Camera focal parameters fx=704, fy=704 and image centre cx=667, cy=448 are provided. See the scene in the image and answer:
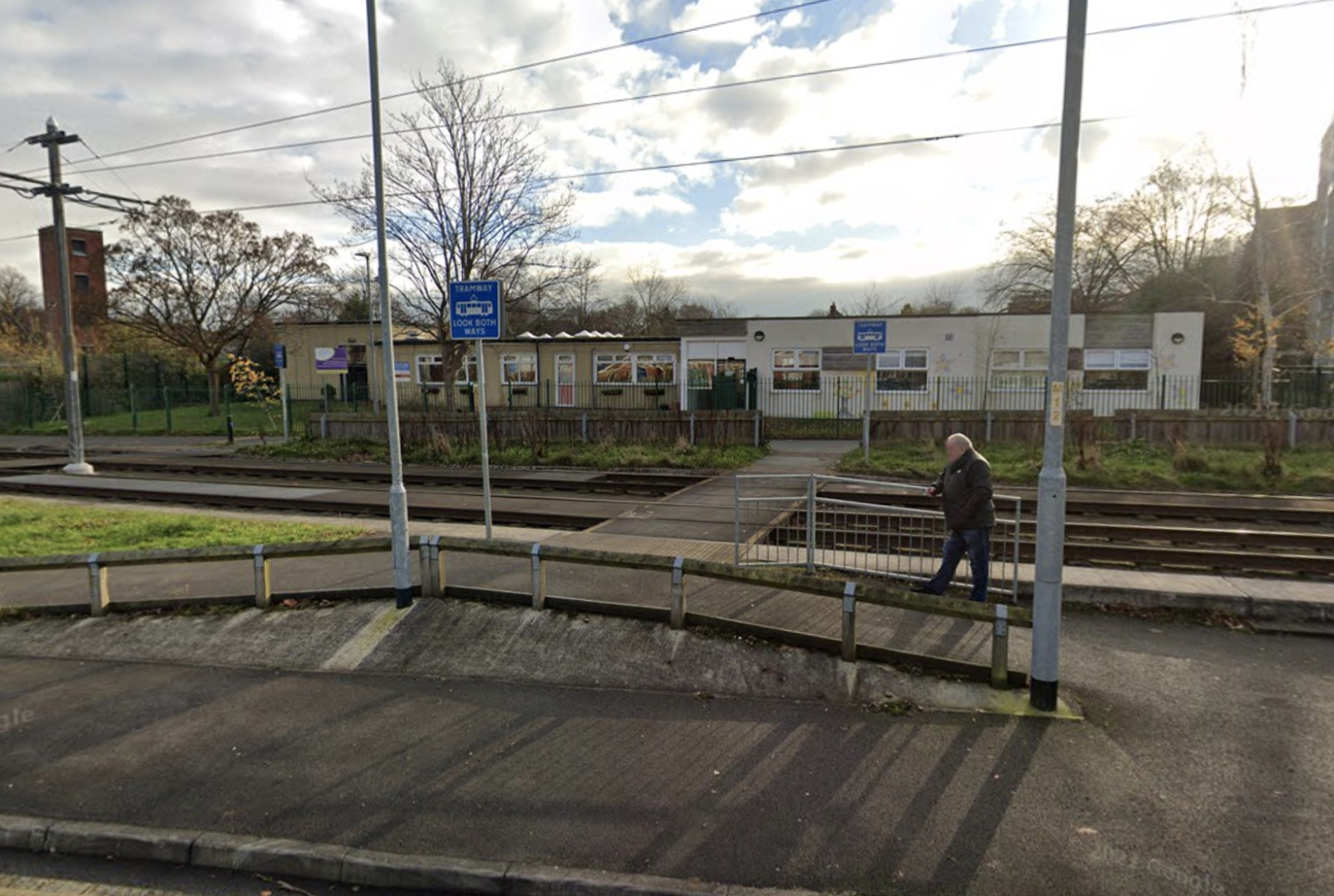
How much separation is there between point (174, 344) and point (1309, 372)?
51.0 m

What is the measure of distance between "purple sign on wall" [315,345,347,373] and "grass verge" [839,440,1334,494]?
25.3 meters

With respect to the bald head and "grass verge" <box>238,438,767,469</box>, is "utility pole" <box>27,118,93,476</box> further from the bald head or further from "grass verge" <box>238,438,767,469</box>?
the bald head

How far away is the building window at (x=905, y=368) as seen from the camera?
27734 mm

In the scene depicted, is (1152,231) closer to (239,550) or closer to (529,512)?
(529,512)

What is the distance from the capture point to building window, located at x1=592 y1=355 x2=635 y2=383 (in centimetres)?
3372

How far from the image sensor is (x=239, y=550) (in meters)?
7.04

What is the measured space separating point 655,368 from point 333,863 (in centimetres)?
3019

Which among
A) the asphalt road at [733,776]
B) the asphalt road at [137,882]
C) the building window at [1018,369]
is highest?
the building window at [1018,369]

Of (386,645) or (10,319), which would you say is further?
(10,319)

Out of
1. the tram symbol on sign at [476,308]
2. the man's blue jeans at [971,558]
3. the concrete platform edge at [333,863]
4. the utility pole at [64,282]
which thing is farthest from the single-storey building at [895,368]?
the concrete platform edge at [333,863]

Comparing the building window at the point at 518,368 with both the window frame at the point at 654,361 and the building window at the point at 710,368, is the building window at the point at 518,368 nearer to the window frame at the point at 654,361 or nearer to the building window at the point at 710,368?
the window frame at the point at 654,361

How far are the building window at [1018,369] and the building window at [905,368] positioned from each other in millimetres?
2565

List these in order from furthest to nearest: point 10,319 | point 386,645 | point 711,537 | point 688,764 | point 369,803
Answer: point 10,319 → point 711,537 → point 386,645 → point 688,764 → point 369,803

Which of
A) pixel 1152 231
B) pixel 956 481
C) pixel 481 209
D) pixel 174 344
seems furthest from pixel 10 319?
pixel 1152 231
